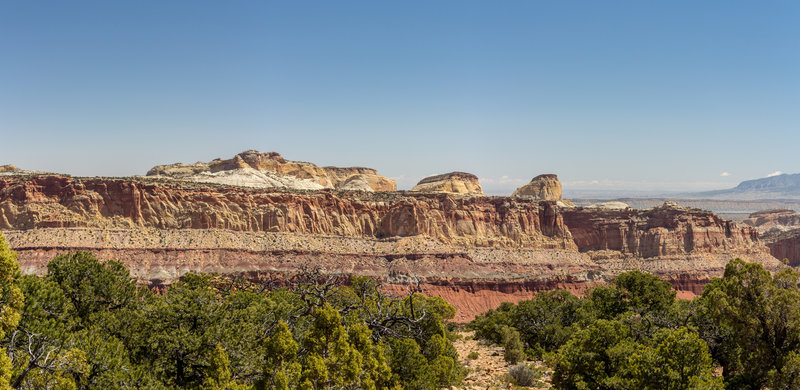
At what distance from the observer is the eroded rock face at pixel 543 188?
174 meters

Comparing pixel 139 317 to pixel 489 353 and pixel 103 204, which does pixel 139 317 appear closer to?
pixel 489 353

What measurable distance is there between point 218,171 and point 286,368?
142m

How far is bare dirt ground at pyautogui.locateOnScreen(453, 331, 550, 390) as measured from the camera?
28.1 meters

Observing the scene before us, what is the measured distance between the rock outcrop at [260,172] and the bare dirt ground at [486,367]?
94.1m

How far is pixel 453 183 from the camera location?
16750 centimetres

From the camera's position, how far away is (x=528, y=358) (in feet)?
131

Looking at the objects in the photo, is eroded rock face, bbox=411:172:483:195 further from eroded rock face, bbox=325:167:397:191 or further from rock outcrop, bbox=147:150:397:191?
rock outcrop, bbox=147:150:397:191

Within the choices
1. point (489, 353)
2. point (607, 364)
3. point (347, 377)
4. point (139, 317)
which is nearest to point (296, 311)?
point (139, 317)

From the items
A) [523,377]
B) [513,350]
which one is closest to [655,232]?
[513,350]

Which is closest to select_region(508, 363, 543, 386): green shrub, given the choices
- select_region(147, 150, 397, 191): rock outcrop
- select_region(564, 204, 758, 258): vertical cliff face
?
select_region(564, 204, 758, 258): vertical cliff face

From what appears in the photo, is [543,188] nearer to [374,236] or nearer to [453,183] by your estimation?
[453,183]

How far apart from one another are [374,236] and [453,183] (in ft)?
235

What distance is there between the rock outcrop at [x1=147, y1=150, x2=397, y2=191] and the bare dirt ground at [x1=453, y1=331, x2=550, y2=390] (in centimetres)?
9411

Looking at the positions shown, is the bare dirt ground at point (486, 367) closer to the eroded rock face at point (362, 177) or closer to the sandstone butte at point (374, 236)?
the sandstone butte at point (374, 236)
